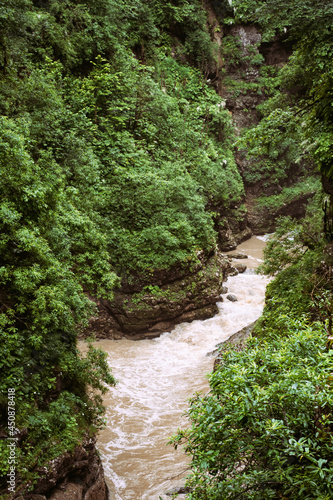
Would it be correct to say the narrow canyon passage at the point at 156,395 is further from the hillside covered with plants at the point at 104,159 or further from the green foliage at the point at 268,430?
the green foliage at the point at 268,430

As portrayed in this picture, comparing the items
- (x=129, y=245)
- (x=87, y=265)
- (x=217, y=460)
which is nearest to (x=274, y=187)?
(x=129, y=245)

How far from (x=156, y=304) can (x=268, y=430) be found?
9.87 meters

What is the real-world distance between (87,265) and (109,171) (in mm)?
6222

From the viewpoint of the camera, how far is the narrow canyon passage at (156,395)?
6523mm

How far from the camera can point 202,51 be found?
24375 mm

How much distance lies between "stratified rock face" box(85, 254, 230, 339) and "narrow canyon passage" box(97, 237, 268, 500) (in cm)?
42

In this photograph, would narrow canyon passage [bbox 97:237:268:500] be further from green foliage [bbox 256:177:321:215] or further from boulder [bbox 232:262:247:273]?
green foliage [bbox 256:177:321:215]

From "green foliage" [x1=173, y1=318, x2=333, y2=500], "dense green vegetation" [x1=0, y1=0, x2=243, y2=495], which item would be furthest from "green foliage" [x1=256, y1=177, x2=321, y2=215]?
"green foliage" [x1=173, y1=318, x2=333, y2=500]

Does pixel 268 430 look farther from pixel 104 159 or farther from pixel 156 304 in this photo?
pixel 104 159

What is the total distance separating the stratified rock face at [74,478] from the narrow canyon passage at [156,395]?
856 mm

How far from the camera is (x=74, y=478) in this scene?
5.09 metres

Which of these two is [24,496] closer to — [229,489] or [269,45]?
[229,489]

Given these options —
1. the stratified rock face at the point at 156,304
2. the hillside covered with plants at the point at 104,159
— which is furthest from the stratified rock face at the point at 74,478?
the stratified rock face at the point at 156,304

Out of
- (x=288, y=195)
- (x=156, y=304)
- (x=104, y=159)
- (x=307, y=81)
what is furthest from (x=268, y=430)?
(x=288, y=195)
